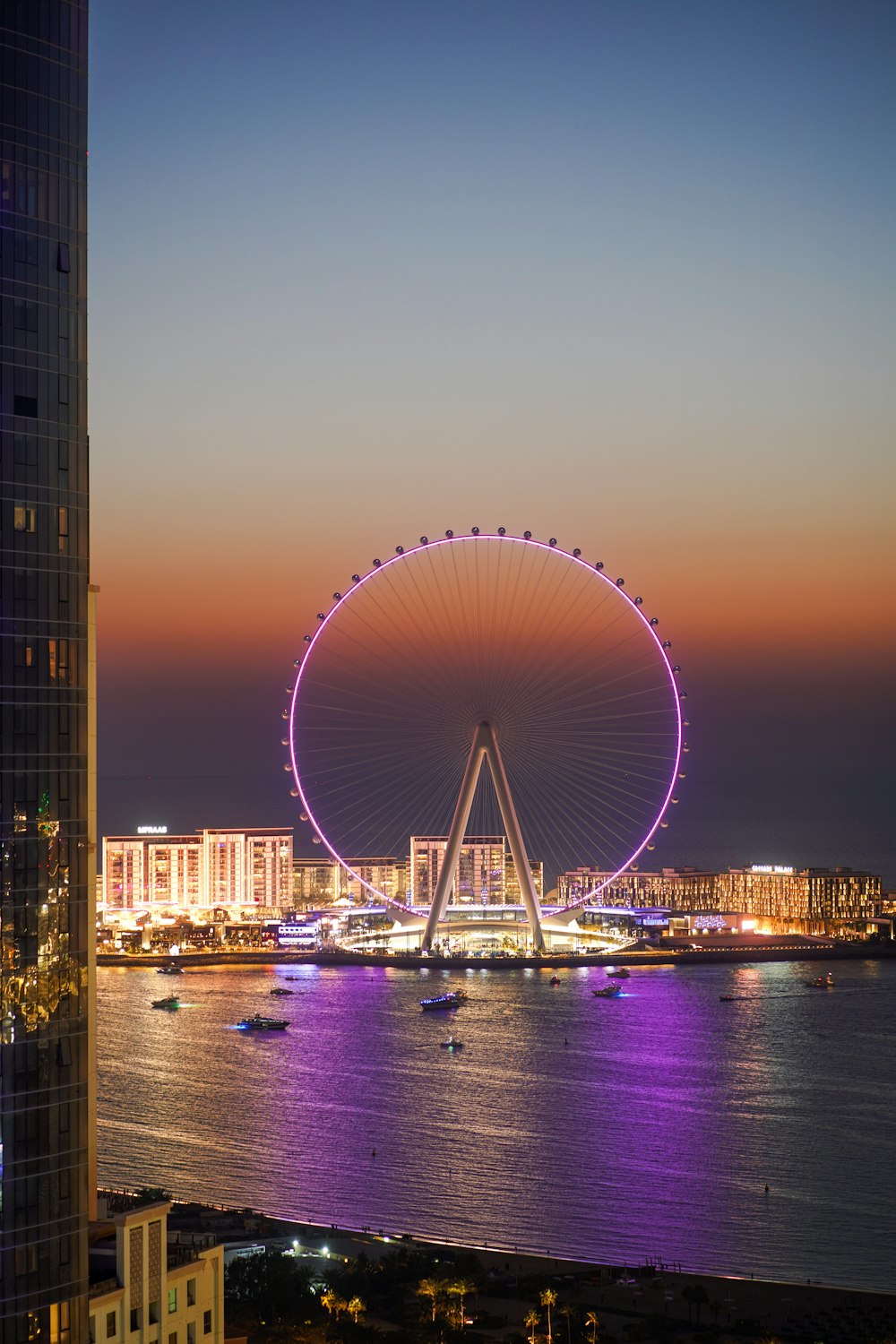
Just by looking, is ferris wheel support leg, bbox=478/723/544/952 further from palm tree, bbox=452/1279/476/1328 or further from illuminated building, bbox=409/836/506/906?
palm tree, bbox=452/1279/476/1328

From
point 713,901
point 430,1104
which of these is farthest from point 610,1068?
point 713,901

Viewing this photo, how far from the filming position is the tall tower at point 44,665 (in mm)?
9711

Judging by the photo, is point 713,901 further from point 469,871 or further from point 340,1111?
point 340,1111

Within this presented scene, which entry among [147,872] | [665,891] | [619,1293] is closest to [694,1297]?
[619,1293]

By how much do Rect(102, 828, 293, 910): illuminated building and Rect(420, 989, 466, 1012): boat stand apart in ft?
111

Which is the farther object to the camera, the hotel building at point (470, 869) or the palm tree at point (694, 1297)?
the hotel building at point (470, 869)

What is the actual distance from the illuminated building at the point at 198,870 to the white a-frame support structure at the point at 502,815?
82.1ft

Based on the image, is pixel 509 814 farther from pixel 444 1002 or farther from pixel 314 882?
pixel 314 882

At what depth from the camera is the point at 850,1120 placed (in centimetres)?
2728

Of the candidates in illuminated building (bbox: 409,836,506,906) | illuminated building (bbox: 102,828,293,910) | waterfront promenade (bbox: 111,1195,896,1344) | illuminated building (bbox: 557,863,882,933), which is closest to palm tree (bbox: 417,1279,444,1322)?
waterfront promenade (bbox: 111,1195,896,1344)

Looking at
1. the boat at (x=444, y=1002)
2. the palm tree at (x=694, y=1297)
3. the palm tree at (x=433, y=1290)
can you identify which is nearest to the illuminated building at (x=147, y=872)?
the boat at (x=444, y=1002)

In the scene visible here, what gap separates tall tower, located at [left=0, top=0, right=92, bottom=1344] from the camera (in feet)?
31.9

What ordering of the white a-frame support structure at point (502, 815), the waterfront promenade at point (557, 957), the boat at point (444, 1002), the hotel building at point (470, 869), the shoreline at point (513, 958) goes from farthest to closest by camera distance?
the hotel building at point (470, 869)
the waterfront promenade at point (557, 957)
the shoreline at point (513, 958)
the white a-frame support structure at point (502, 815)
the boat at point (444, 1002)

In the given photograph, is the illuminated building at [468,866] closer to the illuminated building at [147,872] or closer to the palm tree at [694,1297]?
the illuminated building at [147,872]
